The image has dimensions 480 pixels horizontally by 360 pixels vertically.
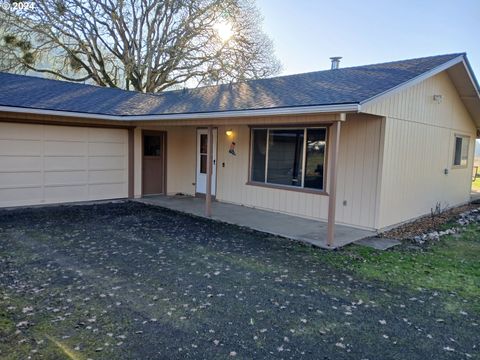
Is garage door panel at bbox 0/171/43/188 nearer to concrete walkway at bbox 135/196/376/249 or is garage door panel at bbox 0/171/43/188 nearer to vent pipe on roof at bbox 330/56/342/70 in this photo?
concrete walkway at bbox 135/196/376/249

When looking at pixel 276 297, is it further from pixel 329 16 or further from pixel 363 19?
pixel 363 19

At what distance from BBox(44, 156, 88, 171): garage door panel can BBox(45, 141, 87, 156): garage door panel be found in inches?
Answer: 3.9

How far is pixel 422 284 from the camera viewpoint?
4.51 meters

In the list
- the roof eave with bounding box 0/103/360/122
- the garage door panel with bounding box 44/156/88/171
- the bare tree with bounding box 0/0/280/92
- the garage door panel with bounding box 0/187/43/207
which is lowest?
the garage door panel with bounding box 0/187/43/207

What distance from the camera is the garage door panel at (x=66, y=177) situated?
889cm

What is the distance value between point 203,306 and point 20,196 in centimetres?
680

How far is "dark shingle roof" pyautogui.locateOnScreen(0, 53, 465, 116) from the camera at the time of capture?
652cm

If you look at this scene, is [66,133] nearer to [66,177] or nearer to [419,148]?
[66,177]

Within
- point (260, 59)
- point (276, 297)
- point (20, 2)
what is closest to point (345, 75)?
point (276, 297)

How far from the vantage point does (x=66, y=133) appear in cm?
903

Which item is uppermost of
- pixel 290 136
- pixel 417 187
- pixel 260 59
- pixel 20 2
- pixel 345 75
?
pixel 20 2

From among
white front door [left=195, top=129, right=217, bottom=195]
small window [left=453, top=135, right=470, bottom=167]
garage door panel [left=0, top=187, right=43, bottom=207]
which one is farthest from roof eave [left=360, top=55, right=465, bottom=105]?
garage door panel [left=0, top=187, right=43, bottom=207]

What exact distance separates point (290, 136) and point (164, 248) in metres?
4.02

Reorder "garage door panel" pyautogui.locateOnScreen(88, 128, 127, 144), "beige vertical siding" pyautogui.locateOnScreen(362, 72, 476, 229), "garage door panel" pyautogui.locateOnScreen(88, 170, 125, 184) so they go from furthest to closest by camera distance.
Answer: "garage door panel" pyautogui.locateOnScreen(88, 170, 125, 184) < "garage door panel" pyautogui.locateOnScreen(88, 128, 127, 144) < "beige vertical siding" pyautogui.locateOnScreen(362, 72, 476, 229)
